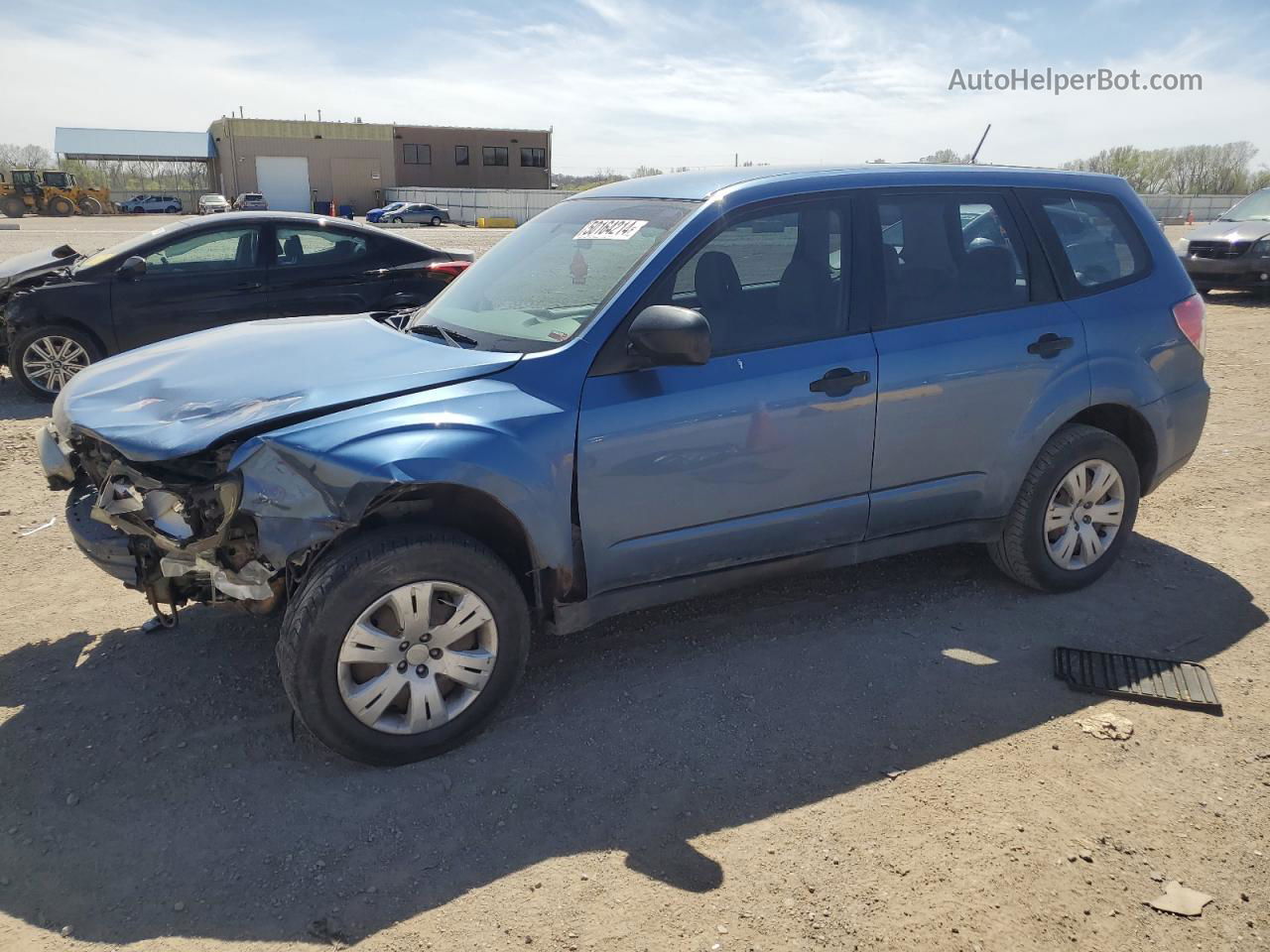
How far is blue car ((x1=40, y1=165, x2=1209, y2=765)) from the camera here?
304cm

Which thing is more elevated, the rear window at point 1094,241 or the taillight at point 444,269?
the rear window at point 1094,241

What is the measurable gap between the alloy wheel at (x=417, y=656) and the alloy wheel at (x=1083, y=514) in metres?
2.76

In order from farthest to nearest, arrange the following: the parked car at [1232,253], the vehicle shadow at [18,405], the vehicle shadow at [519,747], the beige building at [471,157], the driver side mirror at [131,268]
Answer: the beige building at [471,157] → the parked car at [1232,253] → the driver side mirror at [131,268] → the vehicle shadow at [18,405] → the vehicle shadow at [519,747]

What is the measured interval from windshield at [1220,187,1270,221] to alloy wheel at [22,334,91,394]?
1667cm

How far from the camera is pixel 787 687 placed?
3707 mm

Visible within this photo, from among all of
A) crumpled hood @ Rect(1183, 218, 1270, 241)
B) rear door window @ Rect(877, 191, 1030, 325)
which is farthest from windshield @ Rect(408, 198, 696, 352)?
crumpled hood @ Rect(1183, 218, 1270, 241)

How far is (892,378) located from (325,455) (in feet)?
7.41

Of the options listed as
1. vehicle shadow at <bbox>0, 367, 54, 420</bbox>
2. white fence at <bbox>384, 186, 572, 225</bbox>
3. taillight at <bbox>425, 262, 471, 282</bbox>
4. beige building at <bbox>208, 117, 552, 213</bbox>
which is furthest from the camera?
beige building at <bbox>208, 117, 552, 213</bbox>

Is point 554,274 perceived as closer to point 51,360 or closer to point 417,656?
point 417,656

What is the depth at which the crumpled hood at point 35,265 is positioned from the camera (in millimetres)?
8203

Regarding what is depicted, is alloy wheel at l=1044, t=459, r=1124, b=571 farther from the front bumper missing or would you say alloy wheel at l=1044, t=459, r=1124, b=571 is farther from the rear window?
the front bumper missing

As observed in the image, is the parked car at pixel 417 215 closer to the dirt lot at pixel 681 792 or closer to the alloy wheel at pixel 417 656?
the dirt lot at pixel 681 792

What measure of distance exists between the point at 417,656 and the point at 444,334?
1381 millimetres

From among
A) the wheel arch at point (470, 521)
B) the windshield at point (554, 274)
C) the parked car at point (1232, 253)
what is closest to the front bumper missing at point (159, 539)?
the wheel arch at point (470, 521)
